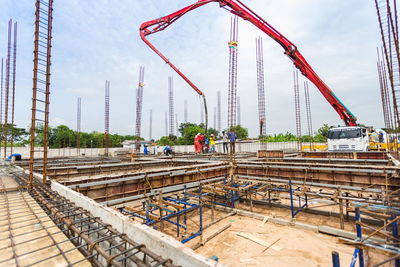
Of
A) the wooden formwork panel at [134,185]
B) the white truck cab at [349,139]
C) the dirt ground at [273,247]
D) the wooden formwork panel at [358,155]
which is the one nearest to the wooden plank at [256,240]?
the dirt ground at [273,247]

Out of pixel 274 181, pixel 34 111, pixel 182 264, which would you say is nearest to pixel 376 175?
pixel 274 181

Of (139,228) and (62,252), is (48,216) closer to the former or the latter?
(62,252)

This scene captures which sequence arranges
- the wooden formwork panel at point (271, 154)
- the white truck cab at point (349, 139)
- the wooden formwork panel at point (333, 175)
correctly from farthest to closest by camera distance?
1. the white truck cab at point (349, 139)
2. the wooden formwork panel at point (271, 154)
3. the wooden formwork panel at point (333, 175)

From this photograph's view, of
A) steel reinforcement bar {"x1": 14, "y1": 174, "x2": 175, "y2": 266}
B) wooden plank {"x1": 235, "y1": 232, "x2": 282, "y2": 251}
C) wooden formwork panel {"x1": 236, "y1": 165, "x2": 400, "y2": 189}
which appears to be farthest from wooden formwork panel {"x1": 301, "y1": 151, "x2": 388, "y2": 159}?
steel reinforcement bar {"x1": 14, "y1": 174, "x2": 175, "y2": 266}

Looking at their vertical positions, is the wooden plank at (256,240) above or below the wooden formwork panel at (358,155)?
below

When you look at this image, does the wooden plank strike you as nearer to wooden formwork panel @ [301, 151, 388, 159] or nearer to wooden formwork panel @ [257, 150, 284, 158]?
wooden formwork panel @ [257, 150, 284, 158]

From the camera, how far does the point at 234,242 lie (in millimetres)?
7852

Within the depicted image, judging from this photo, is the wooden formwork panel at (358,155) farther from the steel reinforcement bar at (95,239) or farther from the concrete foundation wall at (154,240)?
the steel reinforcement bar at (95,239)

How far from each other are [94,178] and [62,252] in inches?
212

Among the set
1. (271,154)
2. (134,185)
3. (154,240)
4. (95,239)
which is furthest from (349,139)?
(95,239)

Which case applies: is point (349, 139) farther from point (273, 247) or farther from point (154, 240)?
point (154, 240)

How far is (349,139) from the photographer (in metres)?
17.7

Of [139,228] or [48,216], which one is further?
[48,216]

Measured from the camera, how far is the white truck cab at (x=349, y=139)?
17.2 metres
